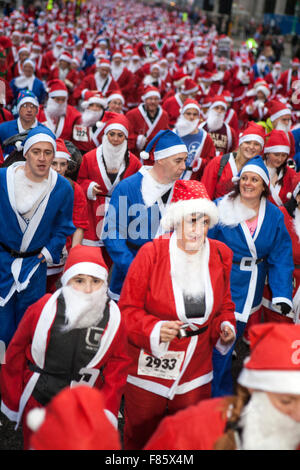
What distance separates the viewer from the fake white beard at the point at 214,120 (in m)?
7.78

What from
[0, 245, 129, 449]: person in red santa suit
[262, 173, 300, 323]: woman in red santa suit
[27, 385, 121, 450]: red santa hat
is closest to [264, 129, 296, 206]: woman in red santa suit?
[262, 173, 300, 323]: woman in red santa suit

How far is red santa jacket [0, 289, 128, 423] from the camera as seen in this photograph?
2.81 meters

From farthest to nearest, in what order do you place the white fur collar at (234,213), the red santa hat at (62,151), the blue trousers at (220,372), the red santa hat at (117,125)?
the red santa hat at (117,125), the red santa hat at (62,151), the white fur collar at (234,213), the blue trousers at (220,372)

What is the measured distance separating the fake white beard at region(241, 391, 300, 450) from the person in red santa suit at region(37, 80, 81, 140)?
18.3 ft

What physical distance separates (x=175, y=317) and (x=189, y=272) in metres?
0.26

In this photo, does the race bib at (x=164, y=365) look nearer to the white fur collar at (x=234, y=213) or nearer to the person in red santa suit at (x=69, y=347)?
the person in red santa suit at (x=69, y=347)

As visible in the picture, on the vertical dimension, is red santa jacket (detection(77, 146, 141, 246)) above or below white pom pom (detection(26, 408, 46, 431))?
below

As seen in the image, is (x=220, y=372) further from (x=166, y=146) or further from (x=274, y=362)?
(x=166, y=146)

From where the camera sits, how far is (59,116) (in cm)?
762

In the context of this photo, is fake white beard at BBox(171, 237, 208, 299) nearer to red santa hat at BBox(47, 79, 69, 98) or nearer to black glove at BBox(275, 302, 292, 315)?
black glove at BBox(275, 302, 292, 315)

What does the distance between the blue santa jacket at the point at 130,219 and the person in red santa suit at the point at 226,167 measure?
4.45ft

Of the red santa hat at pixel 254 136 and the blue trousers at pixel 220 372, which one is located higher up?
the red santa hat at pixel 254 136

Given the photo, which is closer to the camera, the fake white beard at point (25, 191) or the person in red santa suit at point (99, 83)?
Answer: the fake white beard at point (25, 191)

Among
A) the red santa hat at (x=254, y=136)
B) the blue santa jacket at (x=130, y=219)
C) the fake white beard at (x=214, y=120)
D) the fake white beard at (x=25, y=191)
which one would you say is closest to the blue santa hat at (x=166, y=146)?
the blue santa jacket at (x=130, y=219)
